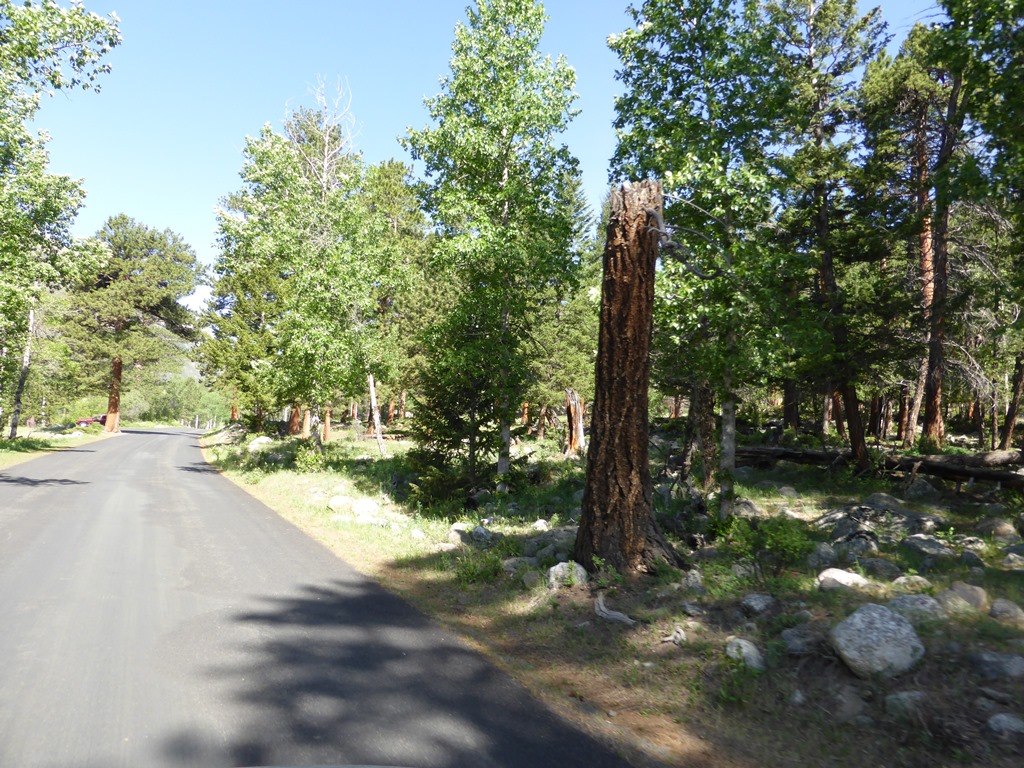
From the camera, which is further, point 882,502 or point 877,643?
point 882,502

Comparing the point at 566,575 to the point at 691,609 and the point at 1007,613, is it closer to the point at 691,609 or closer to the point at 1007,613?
the point at 691,609

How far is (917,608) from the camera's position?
203 inches

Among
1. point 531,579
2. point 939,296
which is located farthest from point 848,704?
point 939,296

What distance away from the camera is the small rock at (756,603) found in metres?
5.98

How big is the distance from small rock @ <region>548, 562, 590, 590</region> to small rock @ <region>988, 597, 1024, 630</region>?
3999 millimetres

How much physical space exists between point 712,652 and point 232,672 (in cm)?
414

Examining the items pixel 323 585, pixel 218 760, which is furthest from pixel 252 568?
pixel 218 760

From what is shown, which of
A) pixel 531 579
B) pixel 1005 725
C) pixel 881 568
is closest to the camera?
pixel 1005 725

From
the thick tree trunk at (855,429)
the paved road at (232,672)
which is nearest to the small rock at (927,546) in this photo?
the paved road at (232,672)

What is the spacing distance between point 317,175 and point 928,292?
67.8 feet

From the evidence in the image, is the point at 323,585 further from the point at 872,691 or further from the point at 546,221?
the point at 546,221

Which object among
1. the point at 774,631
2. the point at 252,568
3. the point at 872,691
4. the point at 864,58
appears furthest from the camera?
the point at 864,58

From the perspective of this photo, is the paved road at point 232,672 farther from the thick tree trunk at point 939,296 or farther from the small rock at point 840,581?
the thick tree trunk at point 939,296

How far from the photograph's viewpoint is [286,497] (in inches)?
651
